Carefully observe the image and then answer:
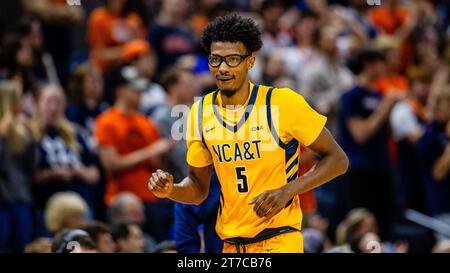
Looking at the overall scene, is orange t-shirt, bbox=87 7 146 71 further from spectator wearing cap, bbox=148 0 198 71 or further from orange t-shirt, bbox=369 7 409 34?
orange t-shirt, bbox=369 7 409 34

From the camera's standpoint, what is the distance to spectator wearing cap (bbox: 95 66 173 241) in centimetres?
970

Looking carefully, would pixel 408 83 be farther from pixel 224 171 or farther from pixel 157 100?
pixel 224 171

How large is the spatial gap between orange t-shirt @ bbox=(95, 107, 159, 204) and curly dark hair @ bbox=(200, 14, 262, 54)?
13.3 feet

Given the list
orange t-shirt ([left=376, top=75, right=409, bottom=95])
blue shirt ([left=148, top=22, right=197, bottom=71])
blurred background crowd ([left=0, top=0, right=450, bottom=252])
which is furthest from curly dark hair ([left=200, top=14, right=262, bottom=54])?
orange t-shirt ([left=376, top=75, right=409, bottom=95])

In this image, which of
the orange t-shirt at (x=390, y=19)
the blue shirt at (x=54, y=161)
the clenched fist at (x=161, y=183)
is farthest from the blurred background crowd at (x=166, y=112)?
the clenched fist at (x=161, y=183)

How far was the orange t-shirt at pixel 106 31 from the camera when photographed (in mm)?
11477

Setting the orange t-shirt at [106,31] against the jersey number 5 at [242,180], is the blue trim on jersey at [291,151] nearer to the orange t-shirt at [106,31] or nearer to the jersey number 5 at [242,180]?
the jersey number 5 at [242,180]

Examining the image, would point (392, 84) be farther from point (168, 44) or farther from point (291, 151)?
point (291, 151)

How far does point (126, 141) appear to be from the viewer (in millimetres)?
9969

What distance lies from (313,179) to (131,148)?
4.48 metres

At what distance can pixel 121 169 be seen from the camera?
32.1 feet

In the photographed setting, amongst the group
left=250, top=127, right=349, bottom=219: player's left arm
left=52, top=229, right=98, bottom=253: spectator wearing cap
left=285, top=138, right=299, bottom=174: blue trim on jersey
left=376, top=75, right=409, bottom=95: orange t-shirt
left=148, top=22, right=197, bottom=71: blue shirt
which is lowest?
left=52, top=229, right=98, bottom=253: spectator wearing cap

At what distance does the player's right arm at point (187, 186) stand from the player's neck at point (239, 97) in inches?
17.3

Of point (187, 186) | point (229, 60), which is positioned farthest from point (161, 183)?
point (229, 60)
